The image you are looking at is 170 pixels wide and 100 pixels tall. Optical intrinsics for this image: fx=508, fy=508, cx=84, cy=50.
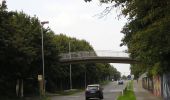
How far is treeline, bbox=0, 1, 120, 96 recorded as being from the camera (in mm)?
48469

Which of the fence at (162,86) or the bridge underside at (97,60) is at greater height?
the bridge underside at (97,60)

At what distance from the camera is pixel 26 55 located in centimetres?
5259

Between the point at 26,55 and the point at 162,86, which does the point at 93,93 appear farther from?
the point at 162,86

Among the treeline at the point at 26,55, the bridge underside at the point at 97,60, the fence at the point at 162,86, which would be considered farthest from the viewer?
the bridge underside at the point at 97,60

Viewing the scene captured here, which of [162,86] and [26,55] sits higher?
[26,55]

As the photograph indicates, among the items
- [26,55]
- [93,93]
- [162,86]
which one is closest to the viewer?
[162,86]

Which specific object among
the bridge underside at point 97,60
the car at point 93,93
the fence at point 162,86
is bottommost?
the car at point 93,93

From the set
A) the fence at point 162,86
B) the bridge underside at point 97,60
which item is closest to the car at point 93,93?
the fence at point 162,86

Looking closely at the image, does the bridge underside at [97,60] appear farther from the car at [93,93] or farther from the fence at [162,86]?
the car at [93,93]

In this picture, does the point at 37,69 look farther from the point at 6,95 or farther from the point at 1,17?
the point at 1,17

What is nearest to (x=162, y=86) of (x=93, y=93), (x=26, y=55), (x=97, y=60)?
(x=93, y=93)

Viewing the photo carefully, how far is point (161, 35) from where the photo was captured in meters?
18.0

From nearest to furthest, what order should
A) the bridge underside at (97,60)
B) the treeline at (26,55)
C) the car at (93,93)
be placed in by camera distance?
1. the treeline at (26,55)
2. the car at (93,93)
3. the bridge underside at (97,60)

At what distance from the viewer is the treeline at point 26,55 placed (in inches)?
1908
